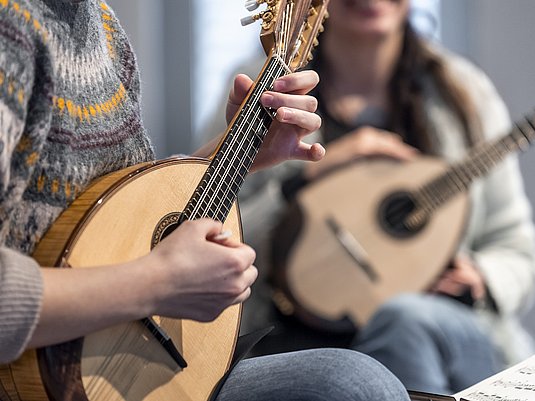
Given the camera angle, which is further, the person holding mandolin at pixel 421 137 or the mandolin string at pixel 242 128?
the person holding mandolin at pixel 421 137

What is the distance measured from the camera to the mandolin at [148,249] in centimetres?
72

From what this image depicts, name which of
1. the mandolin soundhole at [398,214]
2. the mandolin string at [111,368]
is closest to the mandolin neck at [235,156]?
the mandolin string at [111,368]

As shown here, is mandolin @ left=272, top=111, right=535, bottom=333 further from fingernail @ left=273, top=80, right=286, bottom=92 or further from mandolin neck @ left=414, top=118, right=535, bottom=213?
fingernail @ left=273, top=80, right=286, bottom=92

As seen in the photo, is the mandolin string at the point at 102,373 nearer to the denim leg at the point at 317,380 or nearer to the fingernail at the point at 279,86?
the denim leg at the point at 317,380

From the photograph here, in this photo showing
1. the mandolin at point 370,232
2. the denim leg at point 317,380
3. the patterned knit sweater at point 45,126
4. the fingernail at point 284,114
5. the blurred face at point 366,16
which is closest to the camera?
the patterned knit sweater at point 45,126

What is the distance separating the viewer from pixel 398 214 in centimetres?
198

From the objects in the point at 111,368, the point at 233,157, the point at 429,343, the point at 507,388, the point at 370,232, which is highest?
the point at 233,157

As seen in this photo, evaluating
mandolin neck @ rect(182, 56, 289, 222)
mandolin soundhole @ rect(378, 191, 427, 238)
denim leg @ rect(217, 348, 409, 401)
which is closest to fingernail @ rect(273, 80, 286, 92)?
mandolin neck @ rect(182, 56, 289, 222)

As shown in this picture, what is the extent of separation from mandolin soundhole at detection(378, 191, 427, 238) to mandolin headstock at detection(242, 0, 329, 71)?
0.97m

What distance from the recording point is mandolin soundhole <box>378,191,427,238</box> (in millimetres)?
1966

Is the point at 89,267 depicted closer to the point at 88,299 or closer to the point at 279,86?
the point at 88,299

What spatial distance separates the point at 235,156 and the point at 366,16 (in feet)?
4.05

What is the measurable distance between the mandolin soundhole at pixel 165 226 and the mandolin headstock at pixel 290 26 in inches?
9.1

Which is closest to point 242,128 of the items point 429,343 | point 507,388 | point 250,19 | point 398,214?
point 250,19
